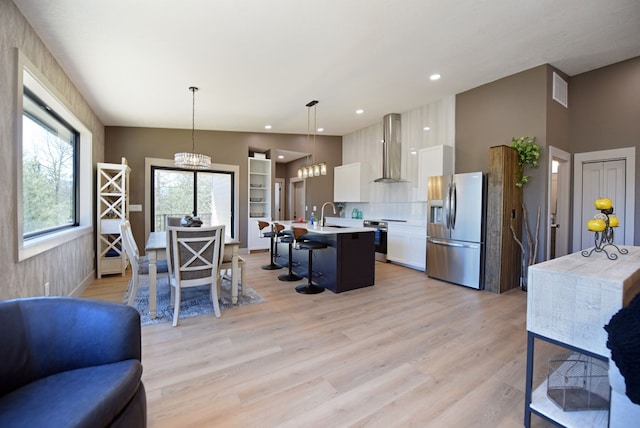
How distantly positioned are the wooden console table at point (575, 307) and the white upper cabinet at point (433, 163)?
3380mm

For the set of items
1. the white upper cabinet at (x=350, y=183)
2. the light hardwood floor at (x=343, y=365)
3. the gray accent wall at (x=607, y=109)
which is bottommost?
the light hardwood floor at (x=343, y=365)

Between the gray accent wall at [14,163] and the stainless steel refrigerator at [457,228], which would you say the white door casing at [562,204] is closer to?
the stainless steel refrigerator at [457,228]

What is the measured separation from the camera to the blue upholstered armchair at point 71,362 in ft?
3.35

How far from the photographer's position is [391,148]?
19.0 feet

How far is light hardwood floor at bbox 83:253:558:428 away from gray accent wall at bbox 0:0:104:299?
107 centimetres

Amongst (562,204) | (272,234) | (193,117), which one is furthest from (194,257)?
(562,204)

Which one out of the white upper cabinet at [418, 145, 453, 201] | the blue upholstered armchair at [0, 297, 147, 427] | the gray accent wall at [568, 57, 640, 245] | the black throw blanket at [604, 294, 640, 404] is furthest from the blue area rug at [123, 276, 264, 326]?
the gray accent wall at [568, 57, 640, 245]

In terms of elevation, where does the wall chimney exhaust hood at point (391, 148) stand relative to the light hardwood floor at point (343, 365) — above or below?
above

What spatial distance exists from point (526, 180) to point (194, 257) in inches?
171

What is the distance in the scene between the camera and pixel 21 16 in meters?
2.29

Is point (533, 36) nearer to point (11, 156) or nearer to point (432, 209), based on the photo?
point (432, 209)

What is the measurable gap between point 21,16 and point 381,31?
10.3ft

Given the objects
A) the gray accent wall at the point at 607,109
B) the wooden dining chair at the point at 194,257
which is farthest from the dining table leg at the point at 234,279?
the gray accent wall at the point at 607,109

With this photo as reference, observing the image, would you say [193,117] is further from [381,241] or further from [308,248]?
[381,241]
